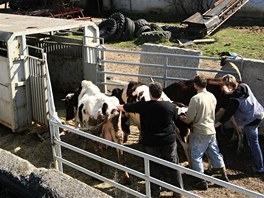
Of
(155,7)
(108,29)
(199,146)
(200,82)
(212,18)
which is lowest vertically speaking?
(199,146)

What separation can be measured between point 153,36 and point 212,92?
941cm

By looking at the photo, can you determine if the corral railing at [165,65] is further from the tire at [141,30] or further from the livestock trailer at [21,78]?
the tire at [141,30]

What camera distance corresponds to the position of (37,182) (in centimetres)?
406

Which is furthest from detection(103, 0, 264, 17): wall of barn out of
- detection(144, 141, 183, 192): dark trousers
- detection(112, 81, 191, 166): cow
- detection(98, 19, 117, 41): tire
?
detection(144, 141, 183, 192): dark trousers

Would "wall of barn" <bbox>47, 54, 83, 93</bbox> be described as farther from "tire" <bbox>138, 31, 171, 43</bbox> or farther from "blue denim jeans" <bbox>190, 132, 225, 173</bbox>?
"tire" <bbox>138, 31, 171, 43</bbox>

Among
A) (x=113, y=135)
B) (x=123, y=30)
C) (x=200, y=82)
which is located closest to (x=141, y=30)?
(x=123, y=30)

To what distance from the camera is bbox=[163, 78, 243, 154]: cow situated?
7732mm

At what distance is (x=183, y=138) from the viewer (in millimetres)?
7074

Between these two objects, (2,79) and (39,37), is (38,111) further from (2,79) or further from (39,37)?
(39,37)

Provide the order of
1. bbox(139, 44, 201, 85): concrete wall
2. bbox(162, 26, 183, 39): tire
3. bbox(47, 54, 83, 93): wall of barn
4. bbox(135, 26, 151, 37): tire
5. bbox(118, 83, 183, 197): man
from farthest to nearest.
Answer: bbox(135, 26, 151, 37): tire < bbox(162, 26, 183, 39): tire < bbox(47, 54, 83, 93): wall of barn < bbox(139, 44, 201, 85): concrete wall < bbox(118, 83, 183, 197): man

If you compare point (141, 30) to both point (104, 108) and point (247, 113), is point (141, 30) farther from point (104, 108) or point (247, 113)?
point (247, 113)

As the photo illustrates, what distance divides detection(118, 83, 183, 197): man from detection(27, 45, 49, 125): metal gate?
8.89 ft

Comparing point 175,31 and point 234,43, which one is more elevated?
point 175,31

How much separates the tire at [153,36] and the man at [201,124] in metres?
10.5
